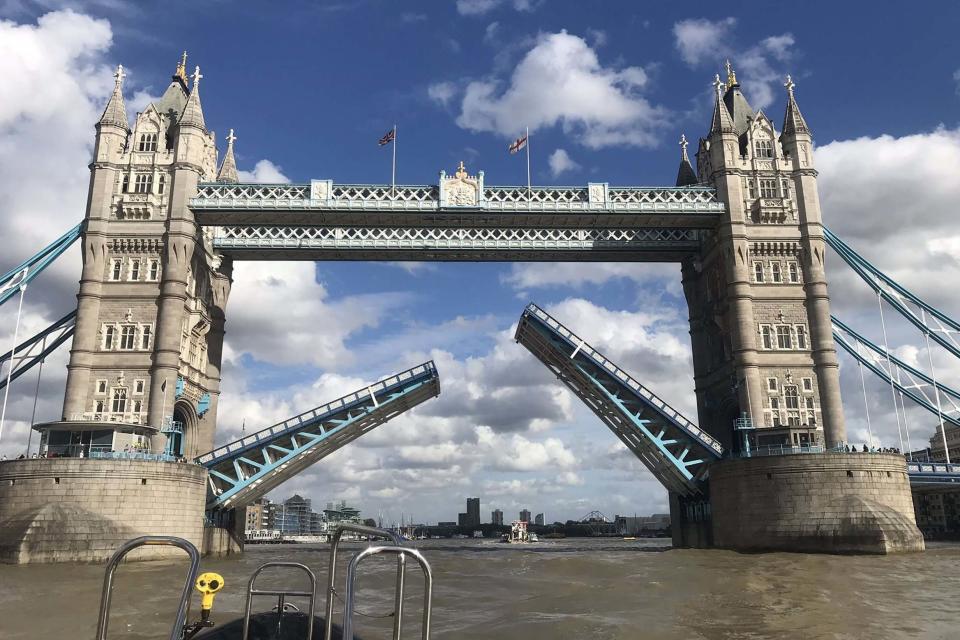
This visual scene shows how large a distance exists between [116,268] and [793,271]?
134ft

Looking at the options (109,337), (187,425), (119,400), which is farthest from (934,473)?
(109,337)

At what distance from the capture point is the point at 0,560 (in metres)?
33.5

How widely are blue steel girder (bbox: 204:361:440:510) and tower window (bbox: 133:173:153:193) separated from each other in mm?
16628

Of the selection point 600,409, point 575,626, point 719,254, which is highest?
point 719,254

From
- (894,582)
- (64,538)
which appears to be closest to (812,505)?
(894,582)

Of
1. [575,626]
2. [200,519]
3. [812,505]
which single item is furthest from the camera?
[200,519]

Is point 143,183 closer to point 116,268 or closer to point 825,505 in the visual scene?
point 116,268

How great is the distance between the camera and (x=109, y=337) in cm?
4416

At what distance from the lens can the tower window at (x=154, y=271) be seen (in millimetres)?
45062

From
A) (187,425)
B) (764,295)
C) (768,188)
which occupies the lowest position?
(187,425)

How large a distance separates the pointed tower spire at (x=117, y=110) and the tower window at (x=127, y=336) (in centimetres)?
1297

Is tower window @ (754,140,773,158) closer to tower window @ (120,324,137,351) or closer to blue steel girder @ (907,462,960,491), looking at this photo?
blue steel girder @ (907,462,960,491)

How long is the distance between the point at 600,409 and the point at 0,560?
104ft

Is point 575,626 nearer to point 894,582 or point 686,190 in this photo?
point 894,582
